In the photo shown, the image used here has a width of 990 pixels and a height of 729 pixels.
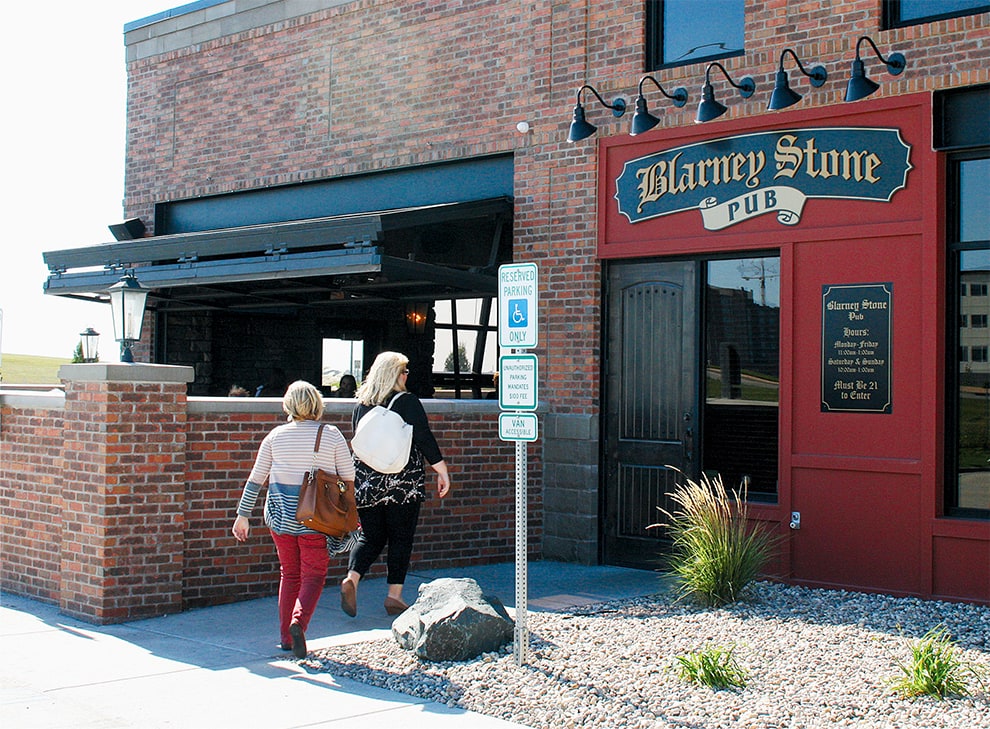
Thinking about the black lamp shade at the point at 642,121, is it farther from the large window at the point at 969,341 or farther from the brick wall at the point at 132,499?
the brick wall at the point at 132,499

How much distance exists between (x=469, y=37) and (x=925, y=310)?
224 inches

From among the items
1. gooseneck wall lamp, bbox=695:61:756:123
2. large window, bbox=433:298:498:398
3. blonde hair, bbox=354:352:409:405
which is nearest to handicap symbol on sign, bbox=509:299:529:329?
blonde hair, bbox=354:352:409:405

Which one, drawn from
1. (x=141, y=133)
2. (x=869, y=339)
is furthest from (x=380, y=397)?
(x=141, y=133)

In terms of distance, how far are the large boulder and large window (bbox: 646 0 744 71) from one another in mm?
5573

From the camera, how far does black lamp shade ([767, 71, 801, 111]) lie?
8578 millimetres

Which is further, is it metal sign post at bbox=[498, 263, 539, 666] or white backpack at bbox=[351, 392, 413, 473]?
white backpack at bbox=[351, 392, 413, 473]

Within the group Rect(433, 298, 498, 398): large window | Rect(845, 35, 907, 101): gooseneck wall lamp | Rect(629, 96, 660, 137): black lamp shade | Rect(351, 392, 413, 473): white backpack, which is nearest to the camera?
Rect(351, 392, 413, 473): white backpack

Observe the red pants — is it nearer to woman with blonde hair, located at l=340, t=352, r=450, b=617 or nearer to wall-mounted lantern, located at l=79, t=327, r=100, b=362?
woman with blonde hair, located at l=340, t=352, r=450, b=617

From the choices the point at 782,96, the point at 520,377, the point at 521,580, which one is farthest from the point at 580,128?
the point at 521,580

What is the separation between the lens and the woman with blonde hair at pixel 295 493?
691 cm

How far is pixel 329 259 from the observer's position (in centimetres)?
1065

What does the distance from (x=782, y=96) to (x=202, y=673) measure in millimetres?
5994

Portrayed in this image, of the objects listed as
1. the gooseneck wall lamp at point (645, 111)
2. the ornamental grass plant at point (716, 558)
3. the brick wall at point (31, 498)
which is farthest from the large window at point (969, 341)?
the brick wall at point (31, 498)

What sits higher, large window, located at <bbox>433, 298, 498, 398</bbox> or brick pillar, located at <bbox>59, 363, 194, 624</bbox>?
large window, located at <bbox>433, 298, 498, 398</bbox>
